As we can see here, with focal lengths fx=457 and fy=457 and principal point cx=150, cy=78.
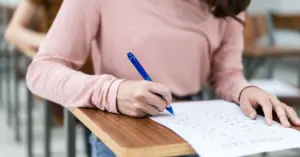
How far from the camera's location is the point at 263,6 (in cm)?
598

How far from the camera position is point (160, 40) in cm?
106

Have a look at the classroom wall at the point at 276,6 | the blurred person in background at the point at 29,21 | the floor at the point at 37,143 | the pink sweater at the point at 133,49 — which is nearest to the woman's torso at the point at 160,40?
the pink sweater at the point at 133,49

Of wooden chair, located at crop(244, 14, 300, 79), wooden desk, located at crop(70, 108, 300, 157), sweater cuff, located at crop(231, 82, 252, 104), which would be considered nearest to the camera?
wooden desk, located at crop(70, 108, 300, 157)

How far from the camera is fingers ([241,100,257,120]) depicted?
0.87 m

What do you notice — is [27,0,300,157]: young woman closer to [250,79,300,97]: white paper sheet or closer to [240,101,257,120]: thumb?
[240,101,257,120]: thumb

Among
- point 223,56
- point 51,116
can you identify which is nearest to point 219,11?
point 223,56

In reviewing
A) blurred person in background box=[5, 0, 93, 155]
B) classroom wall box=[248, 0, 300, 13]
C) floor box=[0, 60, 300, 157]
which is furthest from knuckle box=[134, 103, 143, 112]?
classroom wall box=[248, 0, 300, 13]

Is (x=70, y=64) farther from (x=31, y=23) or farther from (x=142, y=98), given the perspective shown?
(x=31, y=23)

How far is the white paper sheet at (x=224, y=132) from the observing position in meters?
0.68

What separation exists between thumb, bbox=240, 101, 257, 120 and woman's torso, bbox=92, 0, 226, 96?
0.69 ft

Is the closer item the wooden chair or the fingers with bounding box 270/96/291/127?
the fingers with bounding box 270/96/291/127

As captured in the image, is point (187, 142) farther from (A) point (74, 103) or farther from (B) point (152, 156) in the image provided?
(A) point (74, 103)

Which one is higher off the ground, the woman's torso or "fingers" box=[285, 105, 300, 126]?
the woman's torso

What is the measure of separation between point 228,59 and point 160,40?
232mm
